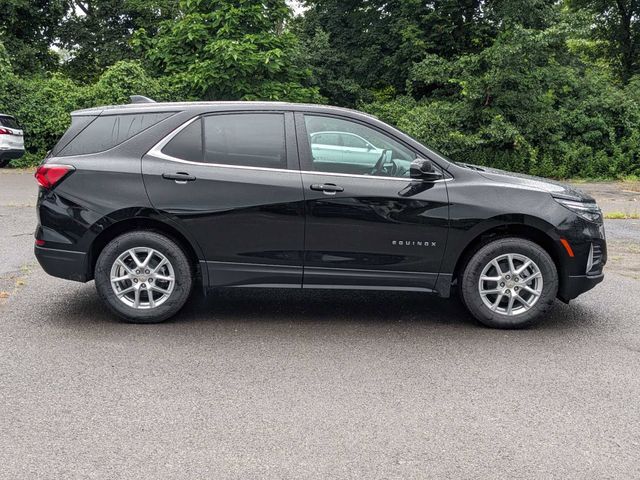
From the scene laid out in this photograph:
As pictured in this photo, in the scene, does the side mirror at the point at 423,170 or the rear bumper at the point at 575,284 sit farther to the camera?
the rear bumper at the point at 575,284

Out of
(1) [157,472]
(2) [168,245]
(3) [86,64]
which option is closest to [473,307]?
(2) [168,245]

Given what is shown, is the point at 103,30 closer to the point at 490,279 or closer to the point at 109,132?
the point at 109,132

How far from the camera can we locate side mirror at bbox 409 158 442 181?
226 inches

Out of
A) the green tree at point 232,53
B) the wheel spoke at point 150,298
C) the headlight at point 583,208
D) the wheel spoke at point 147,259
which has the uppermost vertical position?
the green tree at point 232,53

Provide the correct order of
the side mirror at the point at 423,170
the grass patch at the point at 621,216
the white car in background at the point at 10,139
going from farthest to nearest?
the white car in background at the point at 10,139 → the grass patch at the point at 621,216 → the side mirror at the point at 423,170

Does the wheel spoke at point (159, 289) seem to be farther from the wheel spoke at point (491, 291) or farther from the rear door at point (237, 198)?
the wheel spoke at point (491, 291)

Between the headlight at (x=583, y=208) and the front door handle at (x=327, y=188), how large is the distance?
1764 millimetres

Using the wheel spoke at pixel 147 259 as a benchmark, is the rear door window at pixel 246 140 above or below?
above

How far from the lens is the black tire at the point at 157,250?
578 cm

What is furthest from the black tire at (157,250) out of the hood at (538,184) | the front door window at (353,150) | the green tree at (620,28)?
the green tree at (620,28)

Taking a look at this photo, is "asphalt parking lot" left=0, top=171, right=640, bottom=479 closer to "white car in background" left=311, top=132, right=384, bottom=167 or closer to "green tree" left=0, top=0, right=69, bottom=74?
"white car in background" left=311, top=132, right=384, bottom=167

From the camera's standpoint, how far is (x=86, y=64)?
31062mm

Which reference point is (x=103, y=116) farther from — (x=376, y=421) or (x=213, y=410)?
(x=376, y=421)

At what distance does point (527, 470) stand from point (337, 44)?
85.6 feet
